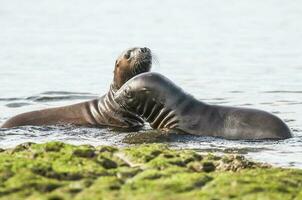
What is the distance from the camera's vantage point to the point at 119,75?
1566cm

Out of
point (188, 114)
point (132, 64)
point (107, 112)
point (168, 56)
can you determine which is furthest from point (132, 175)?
point (168, 56)

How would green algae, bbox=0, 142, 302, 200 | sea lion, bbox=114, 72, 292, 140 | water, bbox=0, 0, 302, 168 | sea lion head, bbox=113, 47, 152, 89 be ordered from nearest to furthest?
green algae, bbox=0, 142, 302, 200
sea lion, bbox=114, 72, 292, 140
water, bbox=0, 0, 302, 168
sea lion head, bbox=113, 47, 152, 89

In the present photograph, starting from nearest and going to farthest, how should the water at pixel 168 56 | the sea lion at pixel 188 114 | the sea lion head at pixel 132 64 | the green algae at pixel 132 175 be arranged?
1. the green algae at pixel 132 175
2. the sea lion at pixel 188 114
3. the water at pixel 168 56
4. the sea lion head at pixel 132 64

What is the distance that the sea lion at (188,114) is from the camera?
1305 cm

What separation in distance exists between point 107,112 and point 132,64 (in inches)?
36.0

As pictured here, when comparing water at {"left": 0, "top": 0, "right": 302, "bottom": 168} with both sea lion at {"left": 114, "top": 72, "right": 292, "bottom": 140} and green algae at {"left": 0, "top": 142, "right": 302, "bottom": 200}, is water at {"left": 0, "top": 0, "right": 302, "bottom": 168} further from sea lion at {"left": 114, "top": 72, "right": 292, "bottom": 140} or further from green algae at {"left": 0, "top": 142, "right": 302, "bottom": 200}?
green algae at {"left": 0, "top": 142, "right": 302, "bottom": 200}

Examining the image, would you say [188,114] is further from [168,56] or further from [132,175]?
[168,56]

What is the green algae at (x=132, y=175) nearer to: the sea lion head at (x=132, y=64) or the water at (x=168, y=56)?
the water at (x=168, y=56)

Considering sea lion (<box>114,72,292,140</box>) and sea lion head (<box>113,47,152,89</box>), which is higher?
sea lion head (<box>113,47,152,89</box>)

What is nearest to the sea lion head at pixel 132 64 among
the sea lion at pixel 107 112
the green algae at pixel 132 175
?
the sea lion at pixel 107 112

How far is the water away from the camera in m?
14.2

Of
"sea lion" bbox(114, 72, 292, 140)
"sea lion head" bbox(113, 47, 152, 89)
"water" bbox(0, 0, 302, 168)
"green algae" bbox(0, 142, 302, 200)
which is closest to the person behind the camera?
"green algae" bbox(0, 142, 302, 200)


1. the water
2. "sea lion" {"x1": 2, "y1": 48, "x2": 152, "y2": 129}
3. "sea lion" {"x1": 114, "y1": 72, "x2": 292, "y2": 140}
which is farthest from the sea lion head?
"sea lion" {"x1": 114, "y1": 72, "x2": 292, "y2": 140}

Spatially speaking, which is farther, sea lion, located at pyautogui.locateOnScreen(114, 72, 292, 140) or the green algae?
sea lion, located at pyautogui.locateOnScreen(114, 72, 292, 140)
